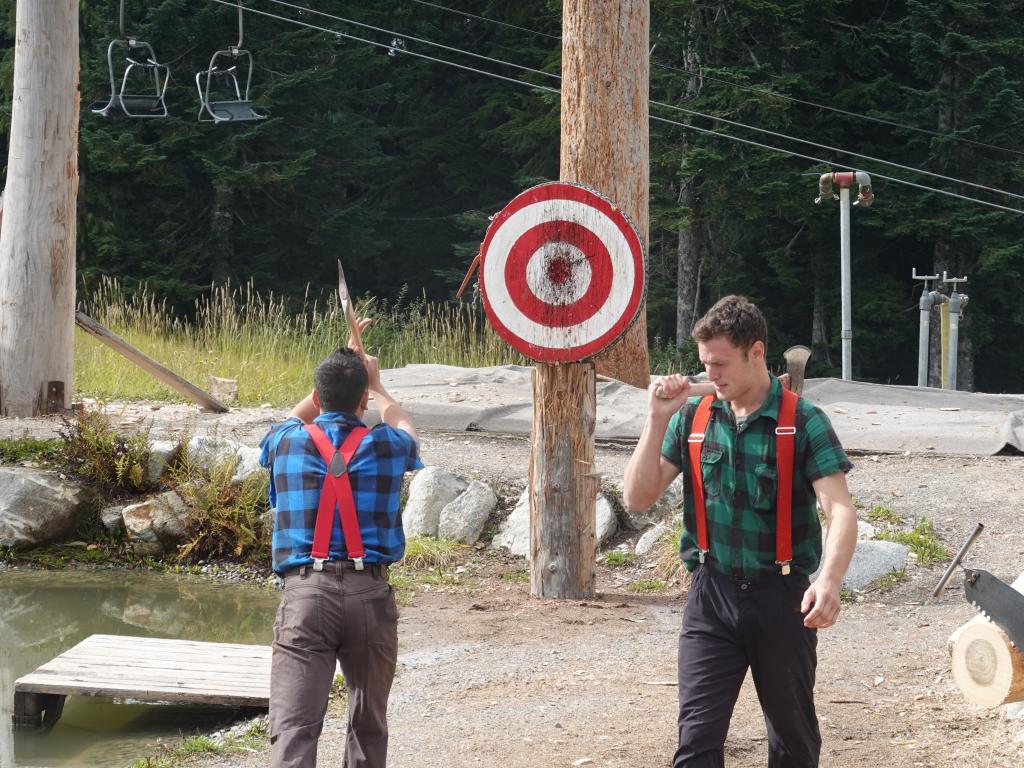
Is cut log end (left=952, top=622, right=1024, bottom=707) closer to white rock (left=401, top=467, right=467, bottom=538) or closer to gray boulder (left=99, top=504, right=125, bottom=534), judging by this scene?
white rock (left=401, top=467, right=467, bottom=538)

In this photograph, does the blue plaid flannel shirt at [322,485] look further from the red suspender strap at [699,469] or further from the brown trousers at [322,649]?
the red suspender strap at [699,469]

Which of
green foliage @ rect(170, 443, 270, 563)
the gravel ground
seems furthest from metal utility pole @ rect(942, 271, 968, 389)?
green foliage @ rect(170, 443, 270, 563)

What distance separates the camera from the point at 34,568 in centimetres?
854

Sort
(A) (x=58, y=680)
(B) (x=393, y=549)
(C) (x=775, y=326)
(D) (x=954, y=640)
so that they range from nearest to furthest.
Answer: (B) (x=393, y=549)
(D) (x=954, y=640)
(A) (x=58, y=680)
(C) (x=775, y=326)

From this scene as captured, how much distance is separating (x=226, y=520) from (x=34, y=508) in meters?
1.32

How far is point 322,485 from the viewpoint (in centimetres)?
368

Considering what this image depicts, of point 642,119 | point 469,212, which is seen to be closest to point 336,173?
point 469,212

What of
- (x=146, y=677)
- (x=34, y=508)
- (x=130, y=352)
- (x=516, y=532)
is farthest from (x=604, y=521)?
(x=130, y=352)

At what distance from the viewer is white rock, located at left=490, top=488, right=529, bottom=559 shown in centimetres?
821

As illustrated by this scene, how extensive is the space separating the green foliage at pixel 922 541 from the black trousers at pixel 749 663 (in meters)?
4.29

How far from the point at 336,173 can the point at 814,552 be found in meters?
21.6

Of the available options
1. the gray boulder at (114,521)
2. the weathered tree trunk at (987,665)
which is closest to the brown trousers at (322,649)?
the weathered tree trunk at (987,665)

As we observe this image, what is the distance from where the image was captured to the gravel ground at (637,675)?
15.5ft

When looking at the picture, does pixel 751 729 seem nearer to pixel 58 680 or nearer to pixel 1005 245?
pixel 58 680
